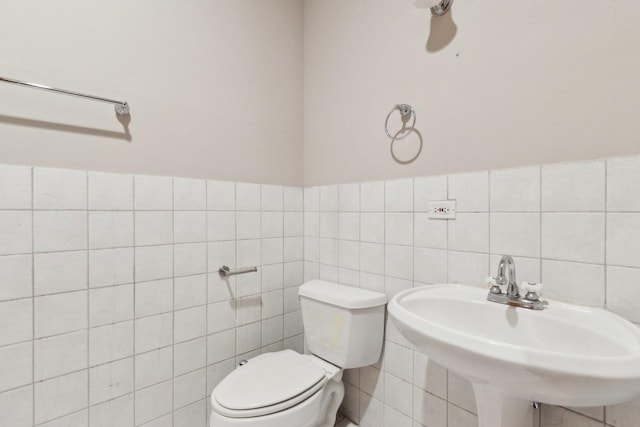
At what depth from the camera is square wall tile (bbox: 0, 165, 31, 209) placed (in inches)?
38.7

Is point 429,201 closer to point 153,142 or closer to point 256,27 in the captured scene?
point 153,142

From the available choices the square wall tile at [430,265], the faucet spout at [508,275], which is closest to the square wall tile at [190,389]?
the square wall tile at [430,265]

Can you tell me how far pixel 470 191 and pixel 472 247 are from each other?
207mm

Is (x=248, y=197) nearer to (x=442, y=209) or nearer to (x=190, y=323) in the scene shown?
(x=190, y=323)

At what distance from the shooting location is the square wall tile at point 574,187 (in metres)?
0.86

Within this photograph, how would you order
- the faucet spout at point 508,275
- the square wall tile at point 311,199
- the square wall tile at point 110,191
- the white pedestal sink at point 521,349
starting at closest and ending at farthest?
the white pedestal sink at point 521,349 → the faucet spout at point 508,275 → the square wall tile at point 110,191 → the square wall tile at point 311,199

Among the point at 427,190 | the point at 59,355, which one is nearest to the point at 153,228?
the point at 59,355

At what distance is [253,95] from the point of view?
1599mm

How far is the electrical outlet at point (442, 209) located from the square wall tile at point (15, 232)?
4.76ft

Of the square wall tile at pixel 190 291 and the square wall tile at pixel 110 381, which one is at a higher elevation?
the square wall tile at pixel 190 291

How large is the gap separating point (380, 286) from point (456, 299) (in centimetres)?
43

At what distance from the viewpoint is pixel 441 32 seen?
1195 millimetres

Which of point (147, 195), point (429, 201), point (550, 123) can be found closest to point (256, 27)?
point (147, 195)

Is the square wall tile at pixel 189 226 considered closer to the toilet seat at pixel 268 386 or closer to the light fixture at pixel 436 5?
the toilet seat at pixel 268 386
